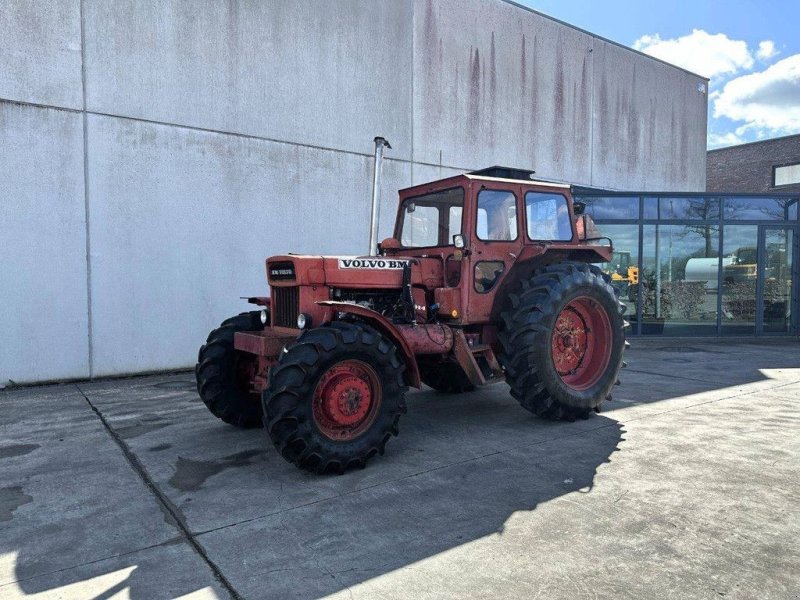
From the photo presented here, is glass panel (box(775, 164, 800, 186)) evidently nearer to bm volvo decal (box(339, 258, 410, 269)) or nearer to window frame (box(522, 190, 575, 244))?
window frame (box(522, 190, 575, 244))

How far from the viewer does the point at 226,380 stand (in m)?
4.87

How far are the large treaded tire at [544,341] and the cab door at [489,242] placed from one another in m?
0.23

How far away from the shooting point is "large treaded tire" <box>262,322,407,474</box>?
364 cm

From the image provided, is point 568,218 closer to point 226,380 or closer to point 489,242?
point 489,242

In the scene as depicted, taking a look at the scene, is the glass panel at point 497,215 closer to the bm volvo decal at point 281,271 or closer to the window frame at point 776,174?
the bm volvo decal at point 281,271

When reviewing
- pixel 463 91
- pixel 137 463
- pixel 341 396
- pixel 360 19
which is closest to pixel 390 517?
pixel 341 396

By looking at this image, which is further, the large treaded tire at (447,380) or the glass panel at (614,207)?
the glass panel at (614,207)

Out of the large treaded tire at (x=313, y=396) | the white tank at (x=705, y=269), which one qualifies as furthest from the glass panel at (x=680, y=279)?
the large treaded tire at (x=313, y=396)

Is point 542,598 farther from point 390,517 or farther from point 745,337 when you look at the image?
point 745,337

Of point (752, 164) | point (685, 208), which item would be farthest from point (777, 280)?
point (752, 164)

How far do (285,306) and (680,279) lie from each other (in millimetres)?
9760

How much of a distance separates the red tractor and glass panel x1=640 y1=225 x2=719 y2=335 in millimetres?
6675

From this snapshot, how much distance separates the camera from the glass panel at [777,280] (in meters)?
11.8

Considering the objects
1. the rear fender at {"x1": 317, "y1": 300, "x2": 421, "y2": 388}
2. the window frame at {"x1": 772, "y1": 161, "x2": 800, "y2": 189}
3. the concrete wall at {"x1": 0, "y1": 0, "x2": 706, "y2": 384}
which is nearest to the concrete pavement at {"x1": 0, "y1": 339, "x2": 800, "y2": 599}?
the rear fender at {"x1": 317, "y1": 300, "x2": 421, "y2": 388}
